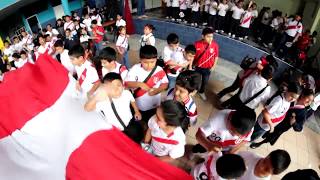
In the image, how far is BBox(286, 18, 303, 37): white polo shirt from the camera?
802 centimetres

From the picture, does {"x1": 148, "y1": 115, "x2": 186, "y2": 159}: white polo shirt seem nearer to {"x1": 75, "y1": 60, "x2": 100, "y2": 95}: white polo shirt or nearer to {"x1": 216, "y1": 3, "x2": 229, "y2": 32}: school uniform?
{"x1": 75, "y1": 60, "x2": 100, "y2": 95}: white polo shirt

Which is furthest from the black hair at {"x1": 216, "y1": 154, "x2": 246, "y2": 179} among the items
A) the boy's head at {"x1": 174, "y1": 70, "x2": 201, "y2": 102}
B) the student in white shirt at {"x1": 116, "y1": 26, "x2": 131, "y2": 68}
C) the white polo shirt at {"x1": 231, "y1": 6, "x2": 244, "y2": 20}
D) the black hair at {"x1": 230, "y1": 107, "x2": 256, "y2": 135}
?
the white polo shirt at {"x1": 231, "y1": 6, "x2": 244, "y2": 20}

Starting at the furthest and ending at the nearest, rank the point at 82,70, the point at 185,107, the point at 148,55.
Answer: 1. the point at 82,70
2. the point at 148,55
3. the point at 185,107

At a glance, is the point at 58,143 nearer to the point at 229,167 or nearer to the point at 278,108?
the point at 229,167

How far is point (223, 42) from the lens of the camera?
7738 mm

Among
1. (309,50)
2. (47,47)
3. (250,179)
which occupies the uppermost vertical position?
(250,179)

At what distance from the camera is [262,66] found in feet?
14.9

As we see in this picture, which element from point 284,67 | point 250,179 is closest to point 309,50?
point 284,67

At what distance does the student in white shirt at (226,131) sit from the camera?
2.77 m

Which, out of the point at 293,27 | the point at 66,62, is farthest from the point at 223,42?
the point at 66,62

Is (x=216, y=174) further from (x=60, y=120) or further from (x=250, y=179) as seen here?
(x=60, y=120)

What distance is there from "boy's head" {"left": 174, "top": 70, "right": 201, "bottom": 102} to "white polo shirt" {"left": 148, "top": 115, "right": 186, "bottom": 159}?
481 millimetres

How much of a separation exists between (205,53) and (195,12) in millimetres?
5086

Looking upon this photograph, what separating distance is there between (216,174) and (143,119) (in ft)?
5.26
